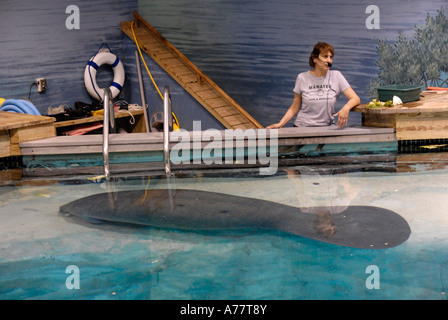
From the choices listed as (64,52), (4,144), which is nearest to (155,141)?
(4,144)

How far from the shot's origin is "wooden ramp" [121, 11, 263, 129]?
8.00m

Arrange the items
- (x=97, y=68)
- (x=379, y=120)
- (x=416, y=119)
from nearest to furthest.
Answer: (x=416, y=119) < (x=379, y=120) < (x=97, y=68)

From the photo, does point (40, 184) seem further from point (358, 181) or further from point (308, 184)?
point (358, 181)

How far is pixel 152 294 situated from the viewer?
255 centimetres

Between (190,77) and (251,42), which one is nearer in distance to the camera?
(190,77)

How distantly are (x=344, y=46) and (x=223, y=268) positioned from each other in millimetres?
6168

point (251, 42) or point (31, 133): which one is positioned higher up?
point (251, 42)

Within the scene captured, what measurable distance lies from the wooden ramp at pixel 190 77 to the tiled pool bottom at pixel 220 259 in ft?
13.6

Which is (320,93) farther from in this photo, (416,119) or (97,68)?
(97,68)

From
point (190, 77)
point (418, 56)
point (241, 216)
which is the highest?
point (418, 56)

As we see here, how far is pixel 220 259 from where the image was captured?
2.92 m

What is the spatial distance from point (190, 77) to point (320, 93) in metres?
3.45

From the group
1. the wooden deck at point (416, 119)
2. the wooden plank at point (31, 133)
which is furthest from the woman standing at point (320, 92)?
the wooden plank at point (31, 133)

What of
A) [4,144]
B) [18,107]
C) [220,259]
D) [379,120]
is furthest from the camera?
[18,107]
